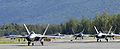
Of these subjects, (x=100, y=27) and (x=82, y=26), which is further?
Result: (x=82, y=26)

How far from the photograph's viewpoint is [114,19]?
166250 millimetres

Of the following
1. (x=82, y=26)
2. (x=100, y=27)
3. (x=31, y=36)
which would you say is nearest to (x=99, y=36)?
(x=31, y=36)

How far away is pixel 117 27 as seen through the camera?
164000mm

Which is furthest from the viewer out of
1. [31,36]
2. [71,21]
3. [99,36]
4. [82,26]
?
[71,21]

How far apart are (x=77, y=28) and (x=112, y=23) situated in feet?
83.4

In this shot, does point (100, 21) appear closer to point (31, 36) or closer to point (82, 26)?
point (82, 26)

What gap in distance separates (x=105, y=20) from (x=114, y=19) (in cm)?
378

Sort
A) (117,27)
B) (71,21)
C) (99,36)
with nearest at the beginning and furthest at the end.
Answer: (99,36) < (117,27) < (71,21)

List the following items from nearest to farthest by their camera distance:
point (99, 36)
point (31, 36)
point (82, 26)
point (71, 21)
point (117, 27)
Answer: point (31, 36) → point (99, 36) → point (117, 27) → point (82, 26) → point (71, 21)

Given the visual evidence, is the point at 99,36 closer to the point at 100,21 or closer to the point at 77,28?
the point at 100,21

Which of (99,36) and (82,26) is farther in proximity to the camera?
(82,26)

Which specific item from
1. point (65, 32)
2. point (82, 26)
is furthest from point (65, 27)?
point (82, 26)

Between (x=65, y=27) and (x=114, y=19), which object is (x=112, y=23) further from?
(x=65, y=27)

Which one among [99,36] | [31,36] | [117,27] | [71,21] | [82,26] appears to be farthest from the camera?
[71,21]
